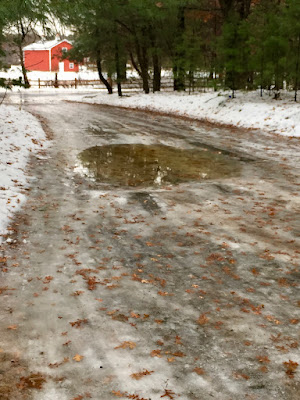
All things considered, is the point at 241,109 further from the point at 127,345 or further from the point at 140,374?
the point at 140,374

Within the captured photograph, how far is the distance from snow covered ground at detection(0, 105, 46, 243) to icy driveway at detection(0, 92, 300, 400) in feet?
1.04

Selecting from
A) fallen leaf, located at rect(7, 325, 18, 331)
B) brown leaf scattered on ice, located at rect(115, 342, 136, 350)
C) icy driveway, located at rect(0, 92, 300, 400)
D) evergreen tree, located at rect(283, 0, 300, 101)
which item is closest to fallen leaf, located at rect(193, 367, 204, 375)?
icy driveway, located at rect(0, 92, 300, 400)

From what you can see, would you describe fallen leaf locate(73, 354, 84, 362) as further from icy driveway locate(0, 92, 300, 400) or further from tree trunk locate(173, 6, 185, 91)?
tree trunk locate(173, 6, 185, 91)

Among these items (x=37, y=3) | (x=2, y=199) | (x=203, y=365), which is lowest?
(x=203, y=365)

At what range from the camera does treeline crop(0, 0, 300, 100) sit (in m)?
16.3

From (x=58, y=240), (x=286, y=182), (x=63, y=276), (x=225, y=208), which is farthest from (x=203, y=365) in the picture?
(x=286, y=182)

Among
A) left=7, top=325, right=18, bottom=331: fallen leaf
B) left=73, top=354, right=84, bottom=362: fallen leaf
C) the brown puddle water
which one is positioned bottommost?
left=73, top=354, right=84, bottom=362: fallen leaf

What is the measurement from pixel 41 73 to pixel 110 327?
250 feet

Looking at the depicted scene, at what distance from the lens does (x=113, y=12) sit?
26562 mm

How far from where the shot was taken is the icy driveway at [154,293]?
129 inches

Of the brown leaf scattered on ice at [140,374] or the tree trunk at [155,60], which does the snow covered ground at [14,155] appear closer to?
the brown leaf scattered on ice at [140,374]

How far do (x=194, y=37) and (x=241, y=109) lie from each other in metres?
10.4

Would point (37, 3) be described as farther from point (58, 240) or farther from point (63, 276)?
point (63, 276)

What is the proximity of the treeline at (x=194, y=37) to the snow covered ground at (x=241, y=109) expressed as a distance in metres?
0.80
